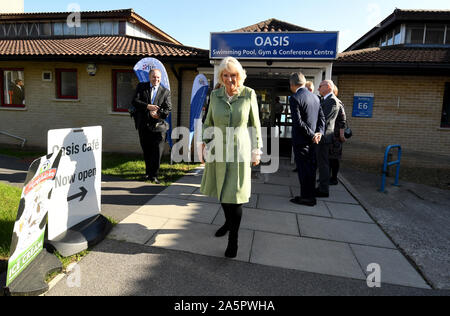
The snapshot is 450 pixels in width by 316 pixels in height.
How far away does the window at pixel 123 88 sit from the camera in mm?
9930

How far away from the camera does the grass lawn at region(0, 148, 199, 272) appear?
2908 millimetres

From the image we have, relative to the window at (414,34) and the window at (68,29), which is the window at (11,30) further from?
the window at (414,34)

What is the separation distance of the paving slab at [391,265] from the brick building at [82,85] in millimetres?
7313

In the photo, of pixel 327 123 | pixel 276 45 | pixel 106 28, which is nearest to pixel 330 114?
pixel 327 123

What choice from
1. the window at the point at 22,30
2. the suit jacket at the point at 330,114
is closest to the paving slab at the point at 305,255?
the suit jacket at the point at 330,114

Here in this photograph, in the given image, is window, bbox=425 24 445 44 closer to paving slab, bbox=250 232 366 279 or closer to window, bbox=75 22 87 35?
paving slab, bbox=250 232 366 279

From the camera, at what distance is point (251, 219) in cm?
408

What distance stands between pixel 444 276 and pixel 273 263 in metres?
1.73

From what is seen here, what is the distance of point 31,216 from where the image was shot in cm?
228

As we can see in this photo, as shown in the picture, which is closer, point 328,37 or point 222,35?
point 328,37

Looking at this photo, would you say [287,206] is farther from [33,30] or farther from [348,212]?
[33,30]

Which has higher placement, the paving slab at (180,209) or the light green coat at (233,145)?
the light green coat at (233,145)
